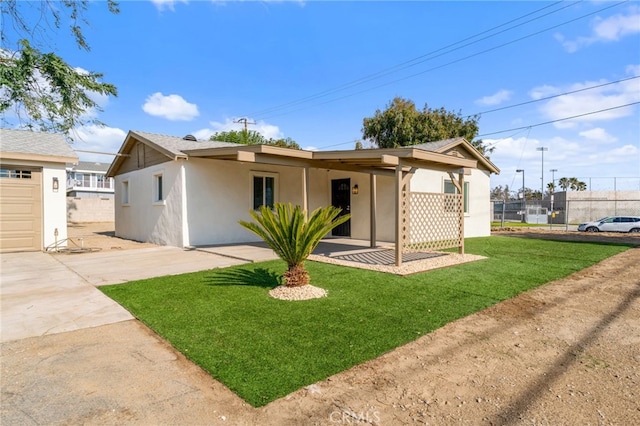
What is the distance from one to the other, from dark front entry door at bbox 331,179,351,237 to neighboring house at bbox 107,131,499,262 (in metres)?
0.04

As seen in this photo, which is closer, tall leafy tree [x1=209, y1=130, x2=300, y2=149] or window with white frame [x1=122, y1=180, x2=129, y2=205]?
window with white frame [x1=122, y1=180, x2=129, y2=205]

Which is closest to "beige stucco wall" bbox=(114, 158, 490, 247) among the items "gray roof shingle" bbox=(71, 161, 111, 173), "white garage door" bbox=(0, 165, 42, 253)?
"white garage door" bbox=(0, 165, 42, 253)

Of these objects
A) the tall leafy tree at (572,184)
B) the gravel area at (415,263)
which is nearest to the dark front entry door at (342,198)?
the gravel area at (415,263)

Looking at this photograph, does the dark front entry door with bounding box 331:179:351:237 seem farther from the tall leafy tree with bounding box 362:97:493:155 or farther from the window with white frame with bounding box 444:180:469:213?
the tall leafy tree with bounding box 362:97:493:155

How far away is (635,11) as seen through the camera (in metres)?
12.4

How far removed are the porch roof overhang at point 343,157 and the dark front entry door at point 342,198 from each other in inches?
124

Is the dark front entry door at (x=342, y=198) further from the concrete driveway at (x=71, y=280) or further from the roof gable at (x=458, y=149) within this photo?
the concrete driveway at (x=71, y=280)

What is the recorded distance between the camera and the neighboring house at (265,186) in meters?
8.57

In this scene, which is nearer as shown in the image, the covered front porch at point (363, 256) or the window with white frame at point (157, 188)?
the covered front porch at point (363, 256)

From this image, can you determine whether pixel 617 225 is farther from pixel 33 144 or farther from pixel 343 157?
pixel 33 144

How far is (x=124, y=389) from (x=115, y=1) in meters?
5.42

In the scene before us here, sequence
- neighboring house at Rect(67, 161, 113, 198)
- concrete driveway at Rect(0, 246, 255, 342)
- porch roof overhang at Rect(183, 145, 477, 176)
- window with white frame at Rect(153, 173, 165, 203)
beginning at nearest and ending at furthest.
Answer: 1. concrete driveway at Rect(0, 246, 255, 342)
2. porch roof overhang at Rect(183, 145, 477, 176)
3. window with white frame at Rect(153, 173, 165, 203)
4. neighboring house at Rect(67, 161, 113, 198)

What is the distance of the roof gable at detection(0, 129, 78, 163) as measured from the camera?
10180 mm

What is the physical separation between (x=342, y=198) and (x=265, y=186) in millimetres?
3087
